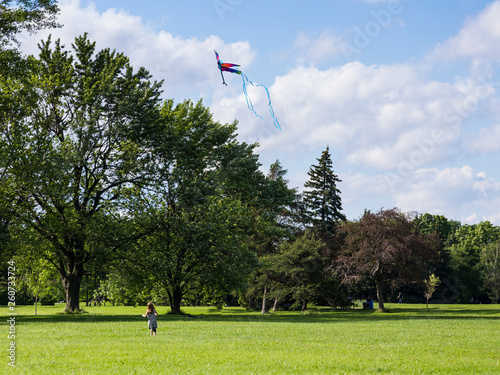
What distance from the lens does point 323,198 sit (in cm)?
6738

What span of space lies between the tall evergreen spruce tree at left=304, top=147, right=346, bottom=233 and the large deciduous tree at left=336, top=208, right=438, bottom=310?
1812cm

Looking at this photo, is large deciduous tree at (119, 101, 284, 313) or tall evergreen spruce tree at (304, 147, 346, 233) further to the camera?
tall evergreen spruce tree at (304, 147, 346, 233)

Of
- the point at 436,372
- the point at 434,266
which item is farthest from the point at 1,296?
the point at 436,372

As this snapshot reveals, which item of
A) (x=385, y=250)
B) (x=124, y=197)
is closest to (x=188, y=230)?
(x=124, y=197)

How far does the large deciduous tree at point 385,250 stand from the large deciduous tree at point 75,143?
19833mm

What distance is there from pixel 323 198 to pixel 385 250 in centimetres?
2465

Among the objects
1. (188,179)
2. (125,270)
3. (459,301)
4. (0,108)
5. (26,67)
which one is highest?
(26,67)

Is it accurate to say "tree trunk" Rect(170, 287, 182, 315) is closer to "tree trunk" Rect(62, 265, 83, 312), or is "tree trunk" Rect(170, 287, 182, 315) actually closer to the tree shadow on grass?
the tree shadow on grass

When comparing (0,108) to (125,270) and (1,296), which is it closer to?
(125,270)

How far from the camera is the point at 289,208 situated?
63.7 metres

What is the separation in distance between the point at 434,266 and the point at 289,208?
32013mm

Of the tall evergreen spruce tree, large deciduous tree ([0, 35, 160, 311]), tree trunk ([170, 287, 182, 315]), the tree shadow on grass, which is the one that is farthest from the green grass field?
the tall evergreen spruce tree

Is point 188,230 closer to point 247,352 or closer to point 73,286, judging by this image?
point 73,286

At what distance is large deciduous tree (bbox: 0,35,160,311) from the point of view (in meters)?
30.3
